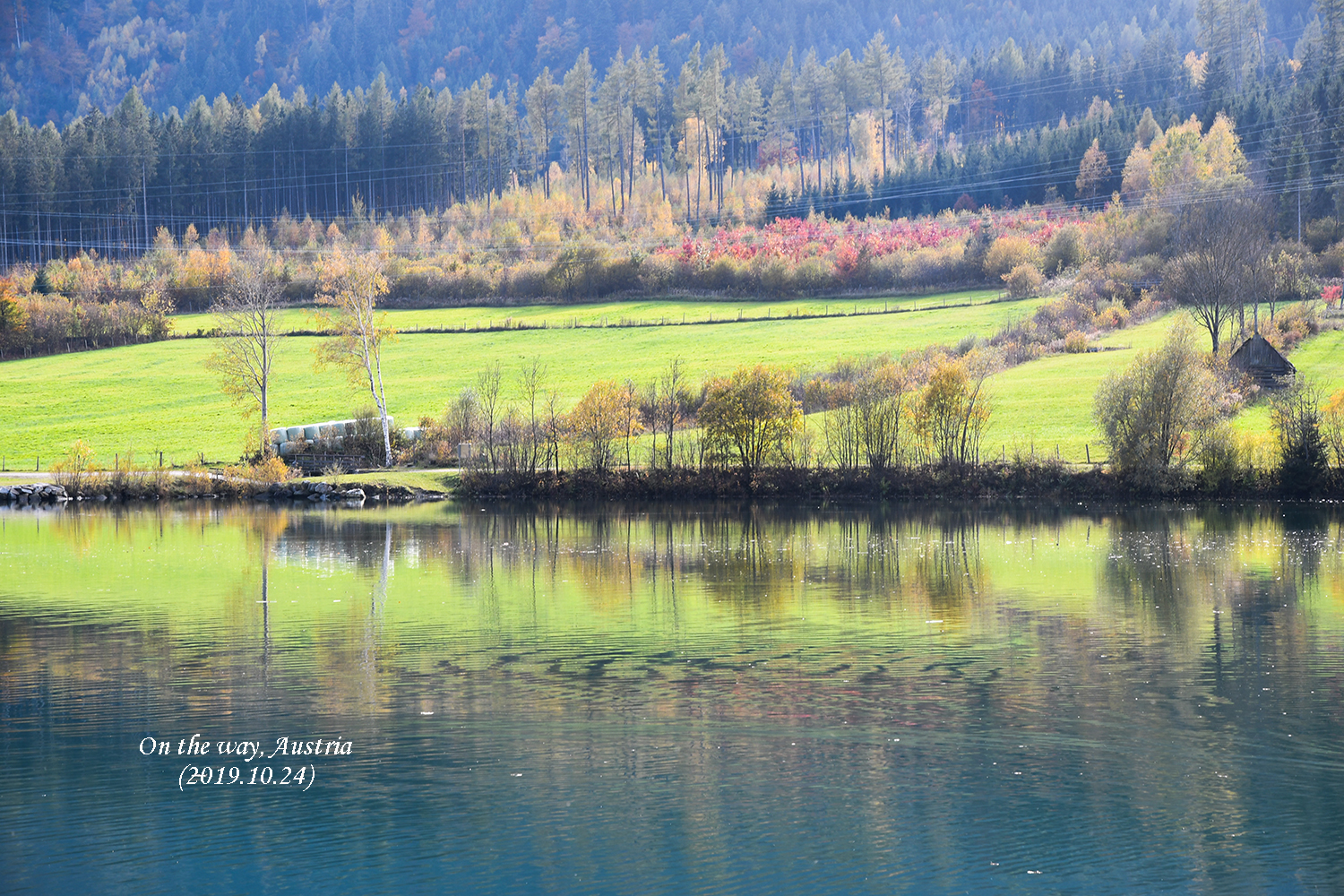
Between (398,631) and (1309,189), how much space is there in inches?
3904

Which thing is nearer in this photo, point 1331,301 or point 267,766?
point 267,766

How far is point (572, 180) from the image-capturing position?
176750 millimetres

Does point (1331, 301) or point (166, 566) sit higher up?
point (1331, 301)

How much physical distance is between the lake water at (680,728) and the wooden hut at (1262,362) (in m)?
32.5

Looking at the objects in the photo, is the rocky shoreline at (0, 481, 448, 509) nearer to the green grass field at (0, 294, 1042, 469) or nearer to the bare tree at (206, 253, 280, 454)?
the bare tree at (206, 253, 280, 454)

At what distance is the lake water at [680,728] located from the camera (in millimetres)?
14602

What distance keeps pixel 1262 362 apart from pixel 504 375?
47831 mm


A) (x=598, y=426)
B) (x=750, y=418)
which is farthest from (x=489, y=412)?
(x=750, y=418)

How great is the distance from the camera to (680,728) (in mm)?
19781

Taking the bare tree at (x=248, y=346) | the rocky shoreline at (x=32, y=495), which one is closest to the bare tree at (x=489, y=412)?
the bare tree at (x=248, y=346)

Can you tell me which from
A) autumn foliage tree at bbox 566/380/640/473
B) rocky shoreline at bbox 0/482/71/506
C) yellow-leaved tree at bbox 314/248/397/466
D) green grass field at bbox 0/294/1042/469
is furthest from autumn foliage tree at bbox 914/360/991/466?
rocky shoreline at bbox 0/482/71/506

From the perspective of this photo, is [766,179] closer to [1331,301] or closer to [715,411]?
[1331,301]

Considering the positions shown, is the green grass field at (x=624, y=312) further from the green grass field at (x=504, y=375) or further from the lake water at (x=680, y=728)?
the lake water at (x=680, y=728)

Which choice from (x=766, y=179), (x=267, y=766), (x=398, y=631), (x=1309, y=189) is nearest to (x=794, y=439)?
(x=398, y=631)
